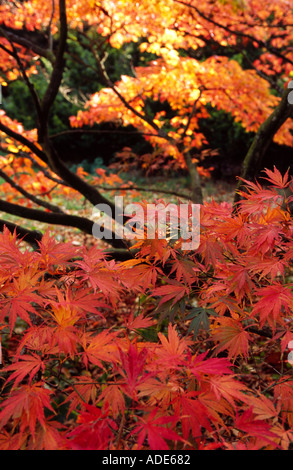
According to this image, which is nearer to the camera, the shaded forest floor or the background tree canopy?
the background tree canopy

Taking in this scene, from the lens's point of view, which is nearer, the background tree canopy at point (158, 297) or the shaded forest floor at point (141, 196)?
the background tree canopy at point (158, 297)

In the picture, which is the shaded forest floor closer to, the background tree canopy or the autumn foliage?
the background tree canopy

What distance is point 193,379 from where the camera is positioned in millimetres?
1120

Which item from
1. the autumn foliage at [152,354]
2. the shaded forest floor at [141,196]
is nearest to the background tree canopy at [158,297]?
the autumn foliage at [152,354]

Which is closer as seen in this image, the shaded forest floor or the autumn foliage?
the autumn foliage

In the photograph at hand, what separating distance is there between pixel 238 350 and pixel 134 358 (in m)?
0.55

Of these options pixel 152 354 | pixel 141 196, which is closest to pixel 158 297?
pixel 152 354

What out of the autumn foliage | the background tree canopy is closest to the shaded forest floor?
the background tree canopy

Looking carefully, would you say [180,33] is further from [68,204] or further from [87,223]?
[68,204]

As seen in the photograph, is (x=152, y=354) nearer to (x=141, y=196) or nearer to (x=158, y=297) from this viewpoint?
(x=158, y=297)

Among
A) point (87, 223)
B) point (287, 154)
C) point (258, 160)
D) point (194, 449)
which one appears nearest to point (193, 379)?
point (194, 449)

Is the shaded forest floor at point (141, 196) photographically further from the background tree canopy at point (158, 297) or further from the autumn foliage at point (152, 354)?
the autumn foliage at point (152, 354)

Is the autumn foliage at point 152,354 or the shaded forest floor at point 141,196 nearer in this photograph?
the autumn foliage at point 152,354

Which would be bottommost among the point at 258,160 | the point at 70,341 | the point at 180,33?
the point at 70,341
